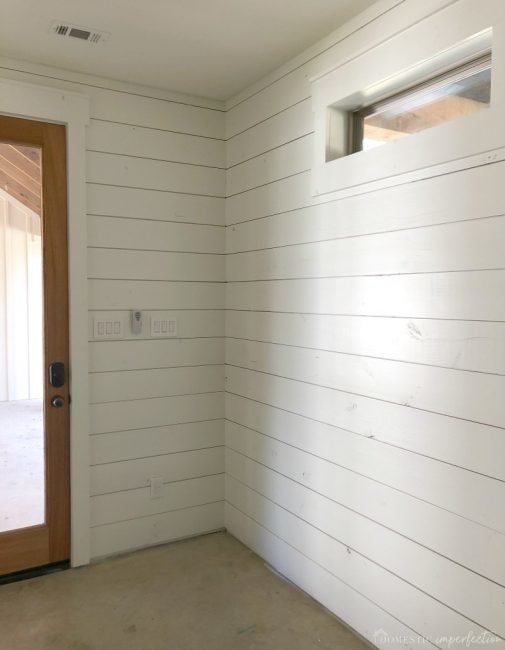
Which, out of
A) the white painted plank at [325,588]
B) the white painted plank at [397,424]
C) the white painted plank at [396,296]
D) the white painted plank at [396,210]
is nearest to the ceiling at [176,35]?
the white painted plank at [396,210]

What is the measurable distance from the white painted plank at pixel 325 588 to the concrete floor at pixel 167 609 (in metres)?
0.05

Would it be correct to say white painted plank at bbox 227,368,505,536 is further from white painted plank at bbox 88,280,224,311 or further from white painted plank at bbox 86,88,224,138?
white painted plank at bbox 86,88,224,138

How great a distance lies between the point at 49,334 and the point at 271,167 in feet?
4.49

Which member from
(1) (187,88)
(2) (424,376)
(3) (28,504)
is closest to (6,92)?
(1) (187,88)

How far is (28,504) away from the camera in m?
2.63

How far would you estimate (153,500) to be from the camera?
2.91 meters

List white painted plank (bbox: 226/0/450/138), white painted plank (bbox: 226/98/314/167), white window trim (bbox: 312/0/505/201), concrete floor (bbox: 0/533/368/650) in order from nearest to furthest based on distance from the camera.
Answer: white window trim (bbox: 312/0/505/201), white painted plank (bbox: 226/0/450/138), concrete floor (bbox: 0/533/368/650), white painted plank (bbox: 226/98/314/167)

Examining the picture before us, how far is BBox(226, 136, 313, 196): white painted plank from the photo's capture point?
94.7 inches

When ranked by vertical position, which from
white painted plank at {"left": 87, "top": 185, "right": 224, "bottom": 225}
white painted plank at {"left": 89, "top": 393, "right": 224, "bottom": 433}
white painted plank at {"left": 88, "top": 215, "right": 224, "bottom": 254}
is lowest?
white painted plank at {"left": 89, "top": 393, "right": 224, "bottom": 433}

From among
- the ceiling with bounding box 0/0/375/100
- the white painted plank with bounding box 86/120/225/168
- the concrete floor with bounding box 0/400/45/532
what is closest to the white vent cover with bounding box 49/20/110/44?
the ceiling with bounding box 0/0/375/100

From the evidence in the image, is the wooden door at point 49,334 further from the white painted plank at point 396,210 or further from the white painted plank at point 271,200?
the white painted plank at point 396,210

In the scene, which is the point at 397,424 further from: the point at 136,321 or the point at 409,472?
the point at 136,321

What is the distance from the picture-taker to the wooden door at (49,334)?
254 centimetres

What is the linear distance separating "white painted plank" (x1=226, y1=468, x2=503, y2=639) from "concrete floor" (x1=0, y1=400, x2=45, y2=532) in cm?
109
